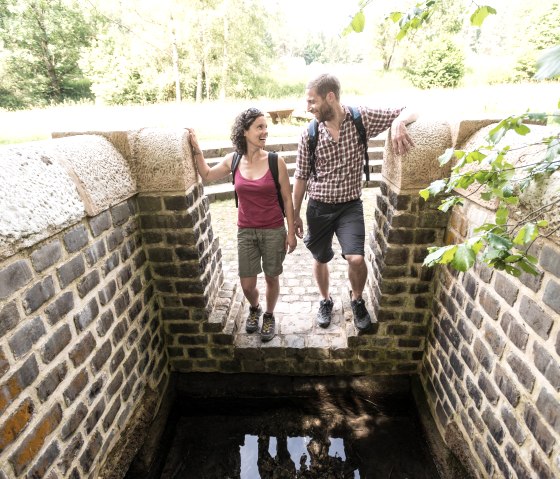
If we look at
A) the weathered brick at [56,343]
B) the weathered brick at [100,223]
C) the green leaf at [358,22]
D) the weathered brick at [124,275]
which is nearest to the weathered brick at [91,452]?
the weathered brick at [56,343]

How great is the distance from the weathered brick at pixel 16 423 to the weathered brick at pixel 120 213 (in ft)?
3.65

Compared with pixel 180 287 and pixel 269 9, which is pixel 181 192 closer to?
pixel 180 287

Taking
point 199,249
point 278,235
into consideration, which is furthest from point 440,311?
point 199,249

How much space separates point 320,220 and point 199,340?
4.87ft

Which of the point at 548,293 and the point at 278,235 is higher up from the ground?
the point at 548,293

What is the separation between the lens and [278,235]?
8.89 ft

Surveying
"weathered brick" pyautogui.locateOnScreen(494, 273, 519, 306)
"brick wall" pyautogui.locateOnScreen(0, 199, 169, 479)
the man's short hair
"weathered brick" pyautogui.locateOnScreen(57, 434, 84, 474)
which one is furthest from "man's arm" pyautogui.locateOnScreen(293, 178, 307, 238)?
"weathered brick" pyautogui.locateOnScreen(57, 434, 84, 474)

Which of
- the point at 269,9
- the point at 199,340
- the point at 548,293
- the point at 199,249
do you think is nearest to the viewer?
the point at 548,293

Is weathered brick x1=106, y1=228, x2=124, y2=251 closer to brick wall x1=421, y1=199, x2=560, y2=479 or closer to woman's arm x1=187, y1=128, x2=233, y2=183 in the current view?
woman's arm x1=187, y1=128, x2=233, y2=183

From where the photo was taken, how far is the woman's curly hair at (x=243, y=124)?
2.49 m

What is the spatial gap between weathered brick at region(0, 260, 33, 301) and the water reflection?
78.8 inches

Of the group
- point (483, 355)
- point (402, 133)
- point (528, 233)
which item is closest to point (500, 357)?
point (483, 355)

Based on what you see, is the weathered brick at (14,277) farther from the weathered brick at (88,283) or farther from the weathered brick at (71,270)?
the weathered brick at (88,283)

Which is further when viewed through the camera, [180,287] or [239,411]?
[239,411]
